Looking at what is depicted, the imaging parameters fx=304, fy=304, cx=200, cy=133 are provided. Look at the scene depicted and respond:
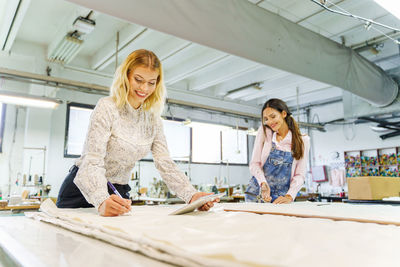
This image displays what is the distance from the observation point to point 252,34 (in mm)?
2971

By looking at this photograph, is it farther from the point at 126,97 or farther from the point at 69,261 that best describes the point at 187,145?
the point at 69,261

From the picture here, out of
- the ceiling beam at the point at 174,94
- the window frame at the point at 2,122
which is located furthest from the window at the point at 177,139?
the window frame at the point at 2,122

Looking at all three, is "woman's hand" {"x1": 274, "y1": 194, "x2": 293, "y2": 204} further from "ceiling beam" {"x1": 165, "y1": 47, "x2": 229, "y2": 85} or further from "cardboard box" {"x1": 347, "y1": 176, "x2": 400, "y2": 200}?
"ceiling beam" {"x1": 165, "y1": 47, "x2": 229, "y2": 85}

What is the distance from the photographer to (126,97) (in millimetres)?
1276

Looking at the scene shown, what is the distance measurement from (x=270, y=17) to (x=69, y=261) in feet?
10.4

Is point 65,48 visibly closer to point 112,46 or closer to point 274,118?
point 112,46

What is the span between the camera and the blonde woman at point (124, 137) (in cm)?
112

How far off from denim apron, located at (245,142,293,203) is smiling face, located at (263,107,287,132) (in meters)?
0.17

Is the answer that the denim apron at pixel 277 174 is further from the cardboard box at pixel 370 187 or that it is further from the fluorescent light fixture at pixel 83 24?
the fluorescent light fixture at pixel 83 24

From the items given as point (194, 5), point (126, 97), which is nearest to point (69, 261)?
point (126, 97)

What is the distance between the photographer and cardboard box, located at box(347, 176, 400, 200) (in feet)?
8.88

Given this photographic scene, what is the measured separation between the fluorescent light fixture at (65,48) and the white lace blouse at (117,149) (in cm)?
349

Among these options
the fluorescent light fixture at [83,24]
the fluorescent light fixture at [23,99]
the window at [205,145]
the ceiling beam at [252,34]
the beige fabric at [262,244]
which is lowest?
the beige fabric at [262,244]

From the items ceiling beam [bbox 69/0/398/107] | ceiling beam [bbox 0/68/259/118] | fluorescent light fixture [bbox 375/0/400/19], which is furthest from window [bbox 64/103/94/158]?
fluorescent light fixture [bbox 375/0/400/19]
